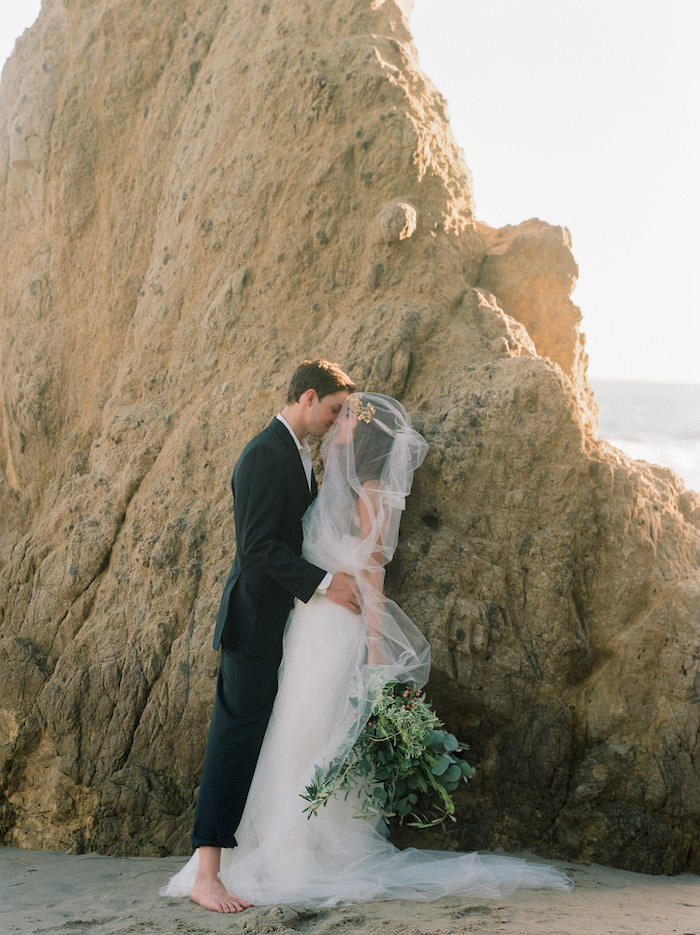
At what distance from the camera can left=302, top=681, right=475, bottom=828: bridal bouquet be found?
13.3ft

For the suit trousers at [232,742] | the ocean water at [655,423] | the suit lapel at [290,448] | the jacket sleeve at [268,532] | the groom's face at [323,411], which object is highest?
the ocean water at [655,423]

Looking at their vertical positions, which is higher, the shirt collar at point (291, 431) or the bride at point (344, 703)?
the shirt collar at point (291, 431)

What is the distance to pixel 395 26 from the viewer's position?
6.00m

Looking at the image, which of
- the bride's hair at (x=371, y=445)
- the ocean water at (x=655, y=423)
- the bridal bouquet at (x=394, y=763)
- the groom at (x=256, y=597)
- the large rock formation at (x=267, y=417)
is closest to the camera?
the bridal bouquet at (x=394, y=763)

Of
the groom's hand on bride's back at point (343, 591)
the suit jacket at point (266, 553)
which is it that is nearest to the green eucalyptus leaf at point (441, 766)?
the groom's hand on bride's back at point (343, 591)

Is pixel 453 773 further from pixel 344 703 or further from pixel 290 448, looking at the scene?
pixel 290 448

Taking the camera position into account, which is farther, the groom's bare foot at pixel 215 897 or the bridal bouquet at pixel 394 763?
the bridal bouquet at pixel 394 763

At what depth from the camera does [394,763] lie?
13.6 ft

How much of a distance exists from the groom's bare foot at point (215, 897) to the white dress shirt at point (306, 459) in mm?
1400

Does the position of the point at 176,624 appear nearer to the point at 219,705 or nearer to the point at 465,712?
the point at 219,705

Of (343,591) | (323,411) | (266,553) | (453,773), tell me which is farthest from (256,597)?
(453,773)

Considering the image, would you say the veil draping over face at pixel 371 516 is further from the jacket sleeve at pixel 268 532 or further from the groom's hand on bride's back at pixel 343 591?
the jacket sleeve at pixel 268 532

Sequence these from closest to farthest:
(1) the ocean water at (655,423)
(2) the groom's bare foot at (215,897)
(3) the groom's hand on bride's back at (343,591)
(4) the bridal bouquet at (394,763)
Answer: (2) the groom's bare foot at (215,897)
(4) the bridal bouquet at (394,763)
(3) the groom's hand on bride's back at (343,591)
(1) the ocean water at (655,423)

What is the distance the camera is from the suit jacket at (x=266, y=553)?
4.24 m
